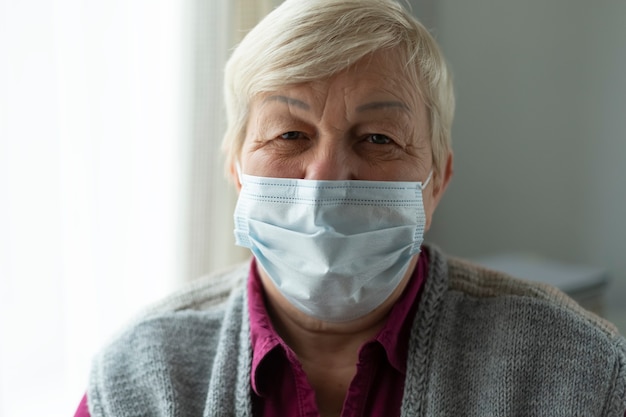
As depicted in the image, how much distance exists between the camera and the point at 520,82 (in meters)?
2.78

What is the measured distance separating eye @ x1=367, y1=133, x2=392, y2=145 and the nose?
0.06 m


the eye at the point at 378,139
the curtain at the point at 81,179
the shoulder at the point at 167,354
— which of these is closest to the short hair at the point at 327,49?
the eye at the point at 378,139

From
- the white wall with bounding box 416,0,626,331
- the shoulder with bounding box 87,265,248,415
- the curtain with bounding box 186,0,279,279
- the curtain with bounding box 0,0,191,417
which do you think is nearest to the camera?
the shoulder with bounding box 87,265,248,415

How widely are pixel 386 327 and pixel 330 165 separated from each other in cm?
32

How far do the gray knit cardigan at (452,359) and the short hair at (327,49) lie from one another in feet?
0.98

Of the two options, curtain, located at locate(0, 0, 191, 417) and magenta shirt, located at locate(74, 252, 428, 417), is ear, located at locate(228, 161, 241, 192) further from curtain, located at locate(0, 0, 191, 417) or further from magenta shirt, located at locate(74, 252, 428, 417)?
curtain, located at locate(0, 0, 191, 417)

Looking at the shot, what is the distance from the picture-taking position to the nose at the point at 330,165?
1.24 metres

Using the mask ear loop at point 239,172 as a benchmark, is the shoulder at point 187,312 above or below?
below

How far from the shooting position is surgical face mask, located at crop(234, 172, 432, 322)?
48.1 inches

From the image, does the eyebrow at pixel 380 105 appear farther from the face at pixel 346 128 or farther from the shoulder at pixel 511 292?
the shoulder at pixel 511 292

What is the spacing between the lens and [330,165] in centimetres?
125

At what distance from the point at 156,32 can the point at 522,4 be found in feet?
4.89

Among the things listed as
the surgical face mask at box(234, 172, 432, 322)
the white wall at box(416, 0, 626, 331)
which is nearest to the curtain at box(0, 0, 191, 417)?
the surgical face mask at box(234, 172, 432, 322)

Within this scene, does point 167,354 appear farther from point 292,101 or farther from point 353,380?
point 292,101
